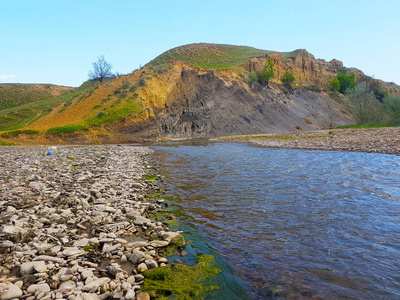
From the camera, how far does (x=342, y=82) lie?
273 ft

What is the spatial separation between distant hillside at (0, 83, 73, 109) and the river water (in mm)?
81942

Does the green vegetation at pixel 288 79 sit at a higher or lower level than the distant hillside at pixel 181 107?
higher

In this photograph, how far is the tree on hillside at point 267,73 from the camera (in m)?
65.9

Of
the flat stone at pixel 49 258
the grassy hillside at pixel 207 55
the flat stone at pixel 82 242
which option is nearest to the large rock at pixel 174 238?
the flat stone at pixel 82 242

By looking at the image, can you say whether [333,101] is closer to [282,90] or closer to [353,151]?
[282,90]

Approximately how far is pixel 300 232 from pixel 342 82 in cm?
9260

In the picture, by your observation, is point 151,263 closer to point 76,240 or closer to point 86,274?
point 86,274

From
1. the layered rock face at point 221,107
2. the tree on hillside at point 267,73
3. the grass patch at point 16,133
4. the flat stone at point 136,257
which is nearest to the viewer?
the flat stone at point 136,257

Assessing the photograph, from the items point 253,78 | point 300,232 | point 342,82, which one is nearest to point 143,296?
point 300,232

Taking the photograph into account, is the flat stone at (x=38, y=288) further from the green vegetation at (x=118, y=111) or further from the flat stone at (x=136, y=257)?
the green vegetation at (x=118, y=111)

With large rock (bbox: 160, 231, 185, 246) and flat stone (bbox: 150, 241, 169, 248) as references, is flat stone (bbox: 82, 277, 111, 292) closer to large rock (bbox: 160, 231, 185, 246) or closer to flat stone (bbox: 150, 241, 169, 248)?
flat stone (bbox: 150, 241, 169, 248)

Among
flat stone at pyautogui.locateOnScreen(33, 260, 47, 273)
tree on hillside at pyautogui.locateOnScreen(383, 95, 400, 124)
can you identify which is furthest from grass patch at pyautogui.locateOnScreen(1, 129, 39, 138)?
tree on hillside at pyautogui.locateOnScreen(383, 95, 400, 124)

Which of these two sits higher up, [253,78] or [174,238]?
[253,78]

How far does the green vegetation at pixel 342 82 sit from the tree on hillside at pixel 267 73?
87.5 ft
